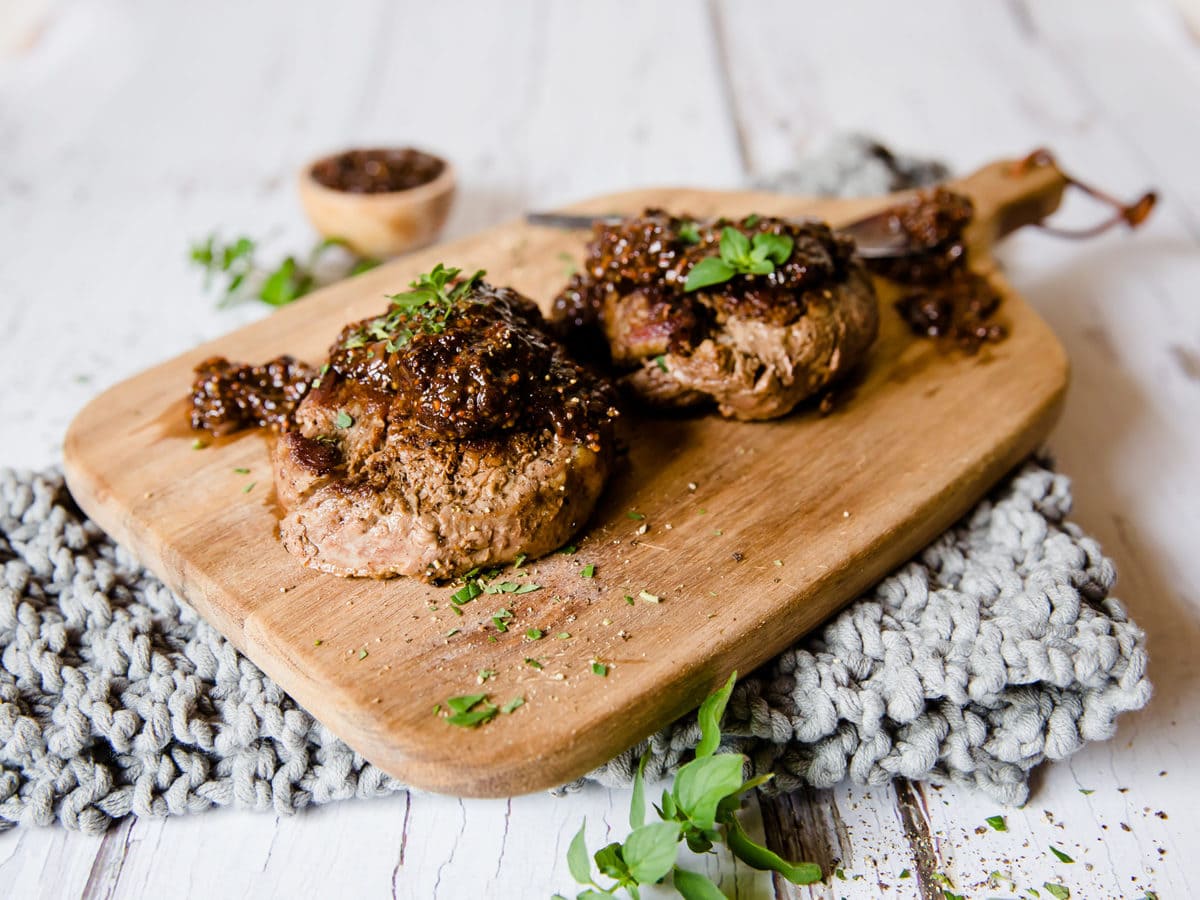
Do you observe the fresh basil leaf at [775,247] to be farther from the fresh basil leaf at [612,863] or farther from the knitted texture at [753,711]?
the fresh basil leaf at [612,863]

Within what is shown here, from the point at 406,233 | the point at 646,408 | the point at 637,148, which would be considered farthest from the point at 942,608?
the point at 637,148

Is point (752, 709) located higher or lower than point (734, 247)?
lower

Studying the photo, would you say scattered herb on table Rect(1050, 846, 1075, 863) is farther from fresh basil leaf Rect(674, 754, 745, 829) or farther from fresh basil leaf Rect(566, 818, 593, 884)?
fresh basil leaf Rect(566, 818, 593, 884)

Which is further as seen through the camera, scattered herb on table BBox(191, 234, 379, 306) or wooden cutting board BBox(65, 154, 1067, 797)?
scattered herb on table BBox(191, 234, 379, 306)

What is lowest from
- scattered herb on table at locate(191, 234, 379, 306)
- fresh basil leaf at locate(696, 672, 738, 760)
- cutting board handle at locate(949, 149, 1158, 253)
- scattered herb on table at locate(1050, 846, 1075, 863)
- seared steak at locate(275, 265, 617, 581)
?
scattered herb on table at locate(191, 234, 379, 306)

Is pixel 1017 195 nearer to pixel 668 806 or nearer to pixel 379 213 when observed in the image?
pixel 379 213

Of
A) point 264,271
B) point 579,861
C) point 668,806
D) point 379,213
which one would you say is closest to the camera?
point 579,861

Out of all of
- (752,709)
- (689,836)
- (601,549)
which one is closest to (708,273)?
(601,549)

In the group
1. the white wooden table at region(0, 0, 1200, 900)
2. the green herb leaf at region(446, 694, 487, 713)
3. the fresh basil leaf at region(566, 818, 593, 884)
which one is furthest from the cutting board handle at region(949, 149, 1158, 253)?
the fresh basil leaf at region(566, 818, 593, 884)
